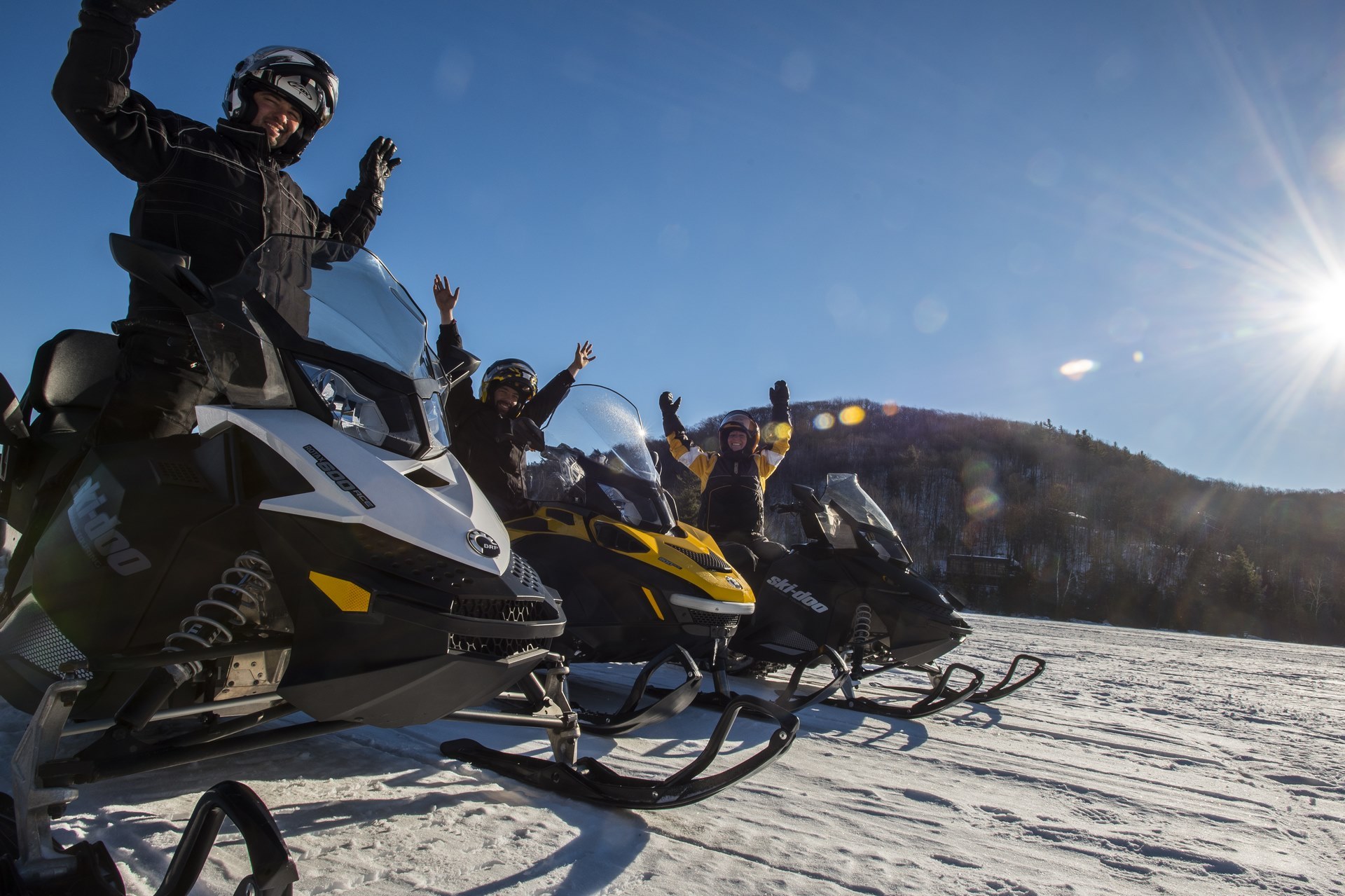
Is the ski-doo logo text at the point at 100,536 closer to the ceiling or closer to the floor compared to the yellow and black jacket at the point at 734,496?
closer to the floor

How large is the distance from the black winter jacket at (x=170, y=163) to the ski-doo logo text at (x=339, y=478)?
89 centimetres

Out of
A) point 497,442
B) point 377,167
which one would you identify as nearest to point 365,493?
point 377,167

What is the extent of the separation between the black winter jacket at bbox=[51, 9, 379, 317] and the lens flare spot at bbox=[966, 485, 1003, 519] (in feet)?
227

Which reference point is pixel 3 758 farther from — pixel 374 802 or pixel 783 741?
pixel 783 741

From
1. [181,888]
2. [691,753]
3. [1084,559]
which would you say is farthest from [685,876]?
[1084,559]

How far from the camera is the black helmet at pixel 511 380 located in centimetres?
506

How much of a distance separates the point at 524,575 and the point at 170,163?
172 centimetres

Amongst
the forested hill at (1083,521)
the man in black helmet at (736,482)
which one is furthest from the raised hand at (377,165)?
the forested hill at (1083,521)

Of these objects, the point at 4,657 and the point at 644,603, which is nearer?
the point at 4,657

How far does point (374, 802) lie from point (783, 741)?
3.99 ft

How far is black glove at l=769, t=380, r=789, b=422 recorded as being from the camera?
8258 mm

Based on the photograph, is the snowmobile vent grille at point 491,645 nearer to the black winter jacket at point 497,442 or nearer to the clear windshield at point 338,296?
the clear windshield at point 338,296

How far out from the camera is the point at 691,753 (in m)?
3.13

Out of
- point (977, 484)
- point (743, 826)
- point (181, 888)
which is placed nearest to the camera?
point (181, 888)
